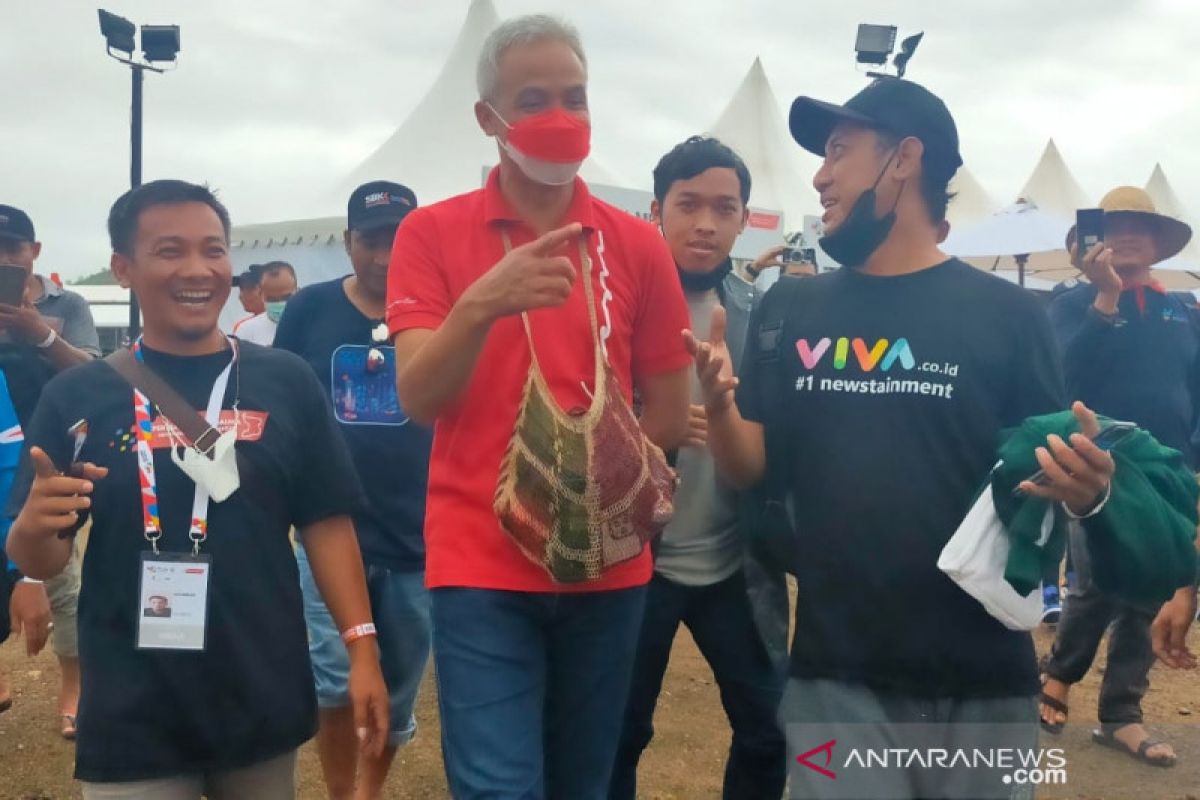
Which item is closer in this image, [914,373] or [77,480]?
[77,480]

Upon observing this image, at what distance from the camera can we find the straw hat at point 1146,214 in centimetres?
484

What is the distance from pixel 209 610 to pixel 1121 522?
1829 millimetres

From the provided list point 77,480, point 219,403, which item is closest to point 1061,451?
point 219,403

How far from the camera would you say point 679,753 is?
454cm

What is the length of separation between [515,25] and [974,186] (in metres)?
23.9


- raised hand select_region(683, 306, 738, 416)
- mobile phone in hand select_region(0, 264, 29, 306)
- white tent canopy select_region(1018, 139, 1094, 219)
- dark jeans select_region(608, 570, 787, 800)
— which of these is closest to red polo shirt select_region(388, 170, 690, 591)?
raised hand select_region(683, 306, 738, 416)

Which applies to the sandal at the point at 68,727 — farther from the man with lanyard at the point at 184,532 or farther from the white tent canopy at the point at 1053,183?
the white tent canopy at the point at 1053,183

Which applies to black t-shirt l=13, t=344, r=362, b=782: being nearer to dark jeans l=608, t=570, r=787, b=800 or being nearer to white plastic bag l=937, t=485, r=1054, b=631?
dark jeans l=608, t=570, r=787, b=800

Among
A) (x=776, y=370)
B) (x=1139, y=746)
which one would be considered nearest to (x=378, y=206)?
(x=776, y=370)

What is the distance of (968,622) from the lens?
213 centimetres

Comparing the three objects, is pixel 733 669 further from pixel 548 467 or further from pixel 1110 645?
pixel 1110 645

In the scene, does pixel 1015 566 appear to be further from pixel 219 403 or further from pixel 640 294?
pixel 219 403

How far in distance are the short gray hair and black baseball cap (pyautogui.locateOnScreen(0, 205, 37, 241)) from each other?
347cm

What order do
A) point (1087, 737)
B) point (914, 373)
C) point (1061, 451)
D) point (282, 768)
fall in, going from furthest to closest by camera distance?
point (1087, 737) < point (282, 768) < point (914, 373) < point (1061, 451)
